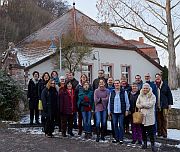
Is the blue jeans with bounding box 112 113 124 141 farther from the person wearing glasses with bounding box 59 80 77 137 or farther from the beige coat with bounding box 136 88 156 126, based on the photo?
the person wearing glasses with bounding box 59 80 77 137

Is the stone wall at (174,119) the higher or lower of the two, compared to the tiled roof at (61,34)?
lower

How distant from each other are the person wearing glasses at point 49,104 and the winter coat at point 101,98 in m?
1.28

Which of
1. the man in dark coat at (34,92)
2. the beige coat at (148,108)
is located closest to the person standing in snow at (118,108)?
the beige coat at (148,108)

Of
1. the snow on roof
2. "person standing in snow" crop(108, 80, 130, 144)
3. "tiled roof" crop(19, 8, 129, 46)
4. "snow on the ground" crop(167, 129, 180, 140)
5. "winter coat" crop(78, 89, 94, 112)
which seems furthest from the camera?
"tiled roof" crop(19, 8, 129, 46)

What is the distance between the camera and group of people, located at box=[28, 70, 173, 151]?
10.3 metres

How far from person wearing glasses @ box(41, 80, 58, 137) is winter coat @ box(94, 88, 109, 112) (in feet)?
4.21

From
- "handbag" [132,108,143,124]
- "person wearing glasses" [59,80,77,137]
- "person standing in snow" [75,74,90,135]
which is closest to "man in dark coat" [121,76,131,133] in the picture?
"handbag" [132,108,143,124]

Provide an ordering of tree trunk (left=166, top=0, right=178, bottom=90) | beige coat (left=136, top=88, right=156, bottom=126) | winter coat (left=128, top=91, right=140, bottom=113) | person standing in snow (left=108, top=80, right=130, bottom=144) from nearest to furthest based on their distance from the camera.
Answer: beige coat (left=136, top=88, right=156, bottom=126) < person standing in snow (left=108, top=80, right=130, bottom=144) < winter coat (left=128, top=91, right=140, bottom=113) < tree trunk (left=166, top=0, right=178, bottom=90)

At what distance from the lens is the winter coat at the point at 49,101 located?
11062 millimetres

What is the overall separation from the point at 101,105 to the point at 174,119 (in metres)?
3.52

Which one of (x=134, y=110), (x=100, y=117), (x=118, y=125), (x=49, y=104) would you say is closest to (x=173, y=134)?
(x=134, y=110)

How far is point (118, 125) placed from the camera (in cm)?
1047

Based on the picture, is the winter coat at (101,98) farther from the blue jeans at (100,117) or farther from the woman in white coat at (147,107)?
the woman in white coat at (147,107)

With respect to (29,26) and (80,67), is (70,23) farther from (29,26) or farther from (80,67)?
(29,26)
